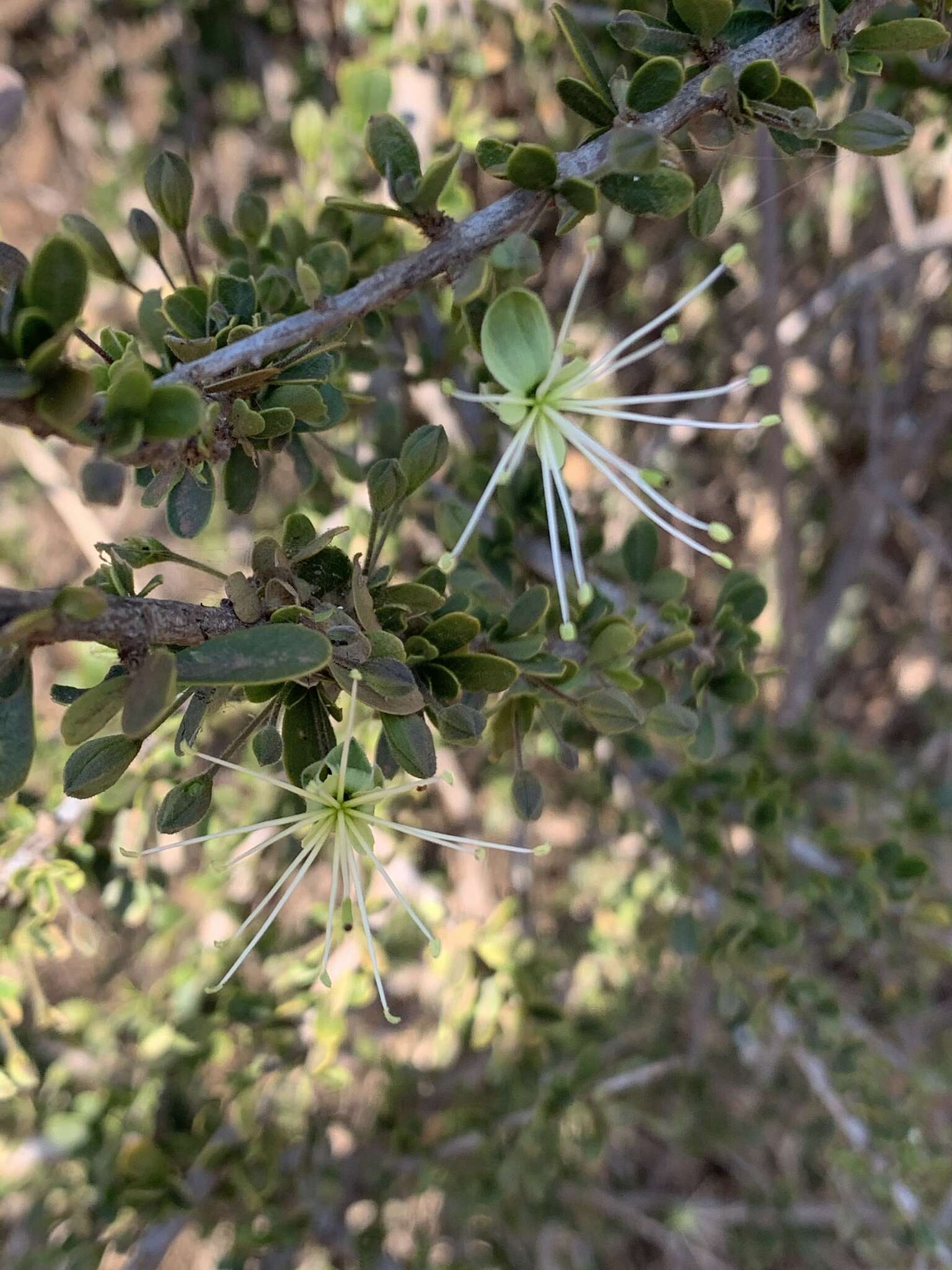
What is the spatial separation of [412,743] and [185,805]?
196 mm

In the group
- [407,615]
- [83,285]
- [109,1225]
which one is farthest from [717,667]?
[109,1225]

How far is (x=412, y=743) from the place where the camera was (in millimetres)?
729

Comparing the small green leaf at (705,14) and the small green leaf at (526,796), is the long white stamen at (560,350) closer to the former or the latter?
the small green leaf at (705,14)

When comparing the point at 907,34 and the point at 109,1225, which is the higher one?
the point at 907,34

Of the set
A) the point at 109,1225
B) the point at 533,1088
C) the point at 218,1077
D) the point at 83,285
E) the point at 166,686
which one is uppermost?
the point at 83,285

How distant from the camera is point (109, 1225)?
4.47 feet

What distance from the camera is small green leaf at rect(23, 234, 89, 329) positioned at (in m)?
0.53

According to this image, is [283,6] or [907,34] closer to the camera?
[907,34]

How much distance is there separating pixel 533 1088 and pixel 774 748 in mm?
728

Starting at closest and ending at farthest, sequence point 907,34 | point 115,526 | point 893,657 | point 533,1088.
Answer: point 907,34 < point 533,1088 < point 115,526 < point 893,657

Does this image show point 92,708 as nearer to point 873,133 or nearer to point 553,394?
point 553,394

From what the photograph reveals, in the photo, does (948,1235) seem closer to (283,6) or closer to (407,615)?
(407,615)

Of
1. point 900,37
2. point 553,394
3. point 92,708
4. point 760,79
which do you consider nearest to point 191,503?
point 92,708

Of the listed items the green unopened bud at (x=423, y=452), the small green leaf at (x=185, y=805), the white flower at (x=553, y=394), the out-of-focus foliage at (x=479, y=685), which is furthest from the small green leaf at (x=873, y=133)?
the small green leaf at (x=185, y=805)
